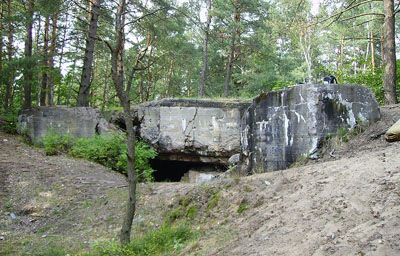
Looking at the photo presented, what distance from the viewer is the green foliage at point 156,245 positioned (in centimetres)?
433

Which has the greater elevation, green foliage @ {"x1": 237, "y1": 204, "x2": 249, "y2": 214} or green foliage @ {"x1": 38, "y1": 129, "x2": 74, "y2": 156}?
green foliage @ {"x1": 38, "y1": 129, "x2": 74, "y2": 156}

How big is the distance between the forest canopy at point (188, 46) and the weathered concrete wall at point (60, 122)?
100 cm

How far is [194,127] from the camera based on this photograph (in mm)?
11156

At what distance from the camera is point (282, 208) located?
13.7ft

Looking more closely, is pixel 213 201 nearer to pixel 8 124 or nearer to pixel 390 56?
pixel 390 56

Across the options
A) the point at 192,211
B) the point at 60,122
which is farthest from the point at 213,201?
the point at 60,122

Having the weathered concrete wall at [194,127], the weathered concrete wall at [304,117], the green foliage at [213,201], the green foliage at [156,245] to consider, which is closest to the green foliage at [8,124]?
the weathered concrete wall at [194,127]

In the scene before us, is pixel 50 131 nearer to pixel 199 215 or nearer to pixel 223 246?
pixel 199 215

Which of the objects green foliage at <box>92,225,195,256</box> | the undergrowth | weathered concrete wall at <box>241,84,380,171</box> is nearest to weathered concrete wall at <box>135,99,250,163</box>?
the undergrowth

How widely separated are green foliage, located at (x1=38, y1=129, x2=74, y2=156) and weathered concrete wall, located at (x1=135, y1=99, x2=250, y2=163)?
2.61 m

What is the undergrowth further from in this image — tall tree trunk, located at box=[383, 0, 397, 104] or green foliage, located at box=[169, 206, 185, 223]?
tall tree trunk, located at box=[383, 0, 397, 104]

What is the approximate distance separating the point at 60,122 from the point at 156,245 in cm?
739

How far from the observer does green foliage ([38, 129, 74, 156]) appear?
914cm

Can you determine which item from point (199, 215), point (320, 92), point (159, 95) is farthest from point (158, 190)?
point (159, 95)
